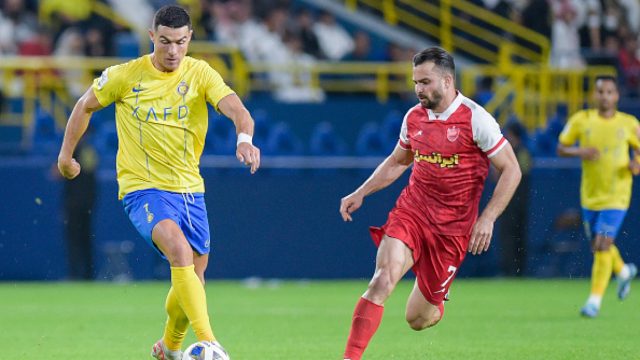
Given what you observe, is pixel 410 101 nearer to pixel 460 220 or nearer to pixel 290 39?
pixel 290 39

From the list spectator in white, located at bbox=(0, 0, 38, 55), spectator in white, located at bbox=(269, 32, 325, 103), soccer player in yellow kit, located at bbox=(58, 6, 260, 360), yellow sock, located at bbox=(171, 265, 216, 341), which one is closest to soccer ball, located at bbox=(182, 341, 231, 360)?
yellow sock, located at bbox=(171, 265, 216, 341)

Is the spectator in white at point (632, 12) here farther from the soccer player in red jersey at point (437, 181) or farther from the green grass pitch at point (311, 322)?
the soccer player in red jersey at point (437, 181)

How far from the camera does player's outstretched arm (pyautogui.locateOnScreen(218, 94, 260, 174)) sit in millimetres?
7891

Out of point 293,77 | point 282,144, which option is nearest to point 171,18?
point 282,144

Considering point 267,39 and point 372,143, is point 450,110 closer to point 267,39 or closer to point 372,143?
point 372,143

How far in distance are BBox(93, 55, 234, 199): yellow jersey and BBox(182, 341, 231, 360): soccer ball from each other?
1186mm

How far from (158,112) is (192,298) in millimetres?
1267

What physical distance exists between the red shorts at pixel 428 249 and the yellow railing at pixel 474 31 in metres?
16.0

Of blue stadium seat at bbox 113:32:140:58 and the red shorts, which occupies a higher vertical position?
blue stadium seat at bbox 113:32:140:58

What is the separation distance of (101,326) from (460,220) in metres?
5.01

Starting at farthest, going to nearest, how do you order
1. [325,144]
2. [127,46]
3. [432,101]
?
[127,46] → [325,144] → [432,101]

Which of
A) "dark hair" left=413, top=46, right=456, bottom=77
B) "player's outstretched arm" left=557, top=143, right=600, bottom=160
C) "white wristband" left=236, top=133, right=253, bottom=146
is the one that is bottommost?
"player's outstretched arm" left=557, top=143, right=600, bottom=160

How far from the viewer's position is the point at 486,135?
851 cm

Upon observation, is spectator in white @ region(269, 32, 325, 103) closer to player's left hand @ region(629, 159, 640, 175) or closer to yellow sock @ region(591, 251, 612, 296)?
player's left hand @ region(629, 159, 640, 175)
